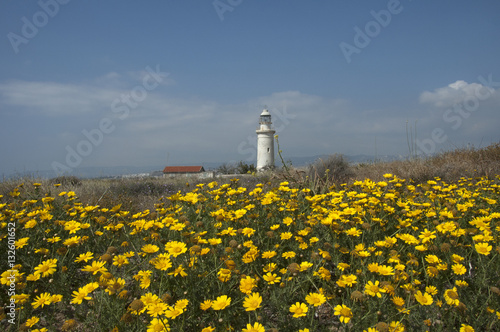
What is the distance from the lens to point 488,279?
6.73 ft

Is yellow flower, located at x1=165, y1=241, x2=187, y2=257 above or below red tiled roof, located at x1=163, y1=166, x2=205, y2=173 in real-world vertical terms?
below

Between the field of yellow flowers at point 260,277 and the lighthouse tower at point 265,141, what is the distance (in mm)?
30678

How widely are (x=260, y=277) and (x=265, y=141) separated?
31811 mm

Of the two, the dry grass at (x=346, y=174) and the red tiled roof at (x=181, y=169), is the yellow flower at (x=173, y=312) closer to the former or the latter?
the dry grass at (x=346, y=174)

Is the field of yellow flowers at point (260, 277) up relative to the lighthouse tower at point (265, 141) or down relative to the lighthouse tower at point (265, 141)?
down

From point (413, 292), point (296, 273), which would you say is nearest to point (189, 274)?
point (296, 273)

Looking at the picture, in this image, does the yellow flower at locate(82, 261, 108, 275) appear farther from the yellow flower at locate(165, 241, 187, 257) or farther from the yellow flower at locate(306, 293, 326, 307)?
the yellow flower at locate(306, 293, 326, 307)

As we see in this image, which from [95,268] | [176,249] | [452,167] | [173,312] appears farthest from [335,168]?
[173,312]

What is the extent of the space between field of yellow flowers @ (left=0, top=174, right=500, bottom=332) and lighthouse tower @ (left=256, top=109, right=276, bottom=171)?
3068 centimetres

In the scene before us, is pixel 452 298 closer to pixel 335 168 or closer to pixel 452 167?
pixel 452 167

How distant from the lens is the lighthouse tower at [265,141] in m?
33.8

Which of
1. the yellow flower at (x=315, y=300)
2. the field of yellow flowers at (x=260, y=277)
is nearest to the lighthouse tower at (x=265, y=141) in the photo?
the field of yellow flowers at (x=260, y=277)

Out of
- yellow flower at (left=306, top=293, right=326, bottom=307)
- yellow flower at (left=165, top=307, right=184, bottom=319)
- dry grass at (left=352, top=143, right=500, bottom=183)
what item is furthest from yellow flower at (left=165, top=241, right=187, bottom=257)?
dry grass at (left=352, top=143, right=500, bottom=183)

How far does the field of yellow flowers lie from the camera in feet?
5.74
